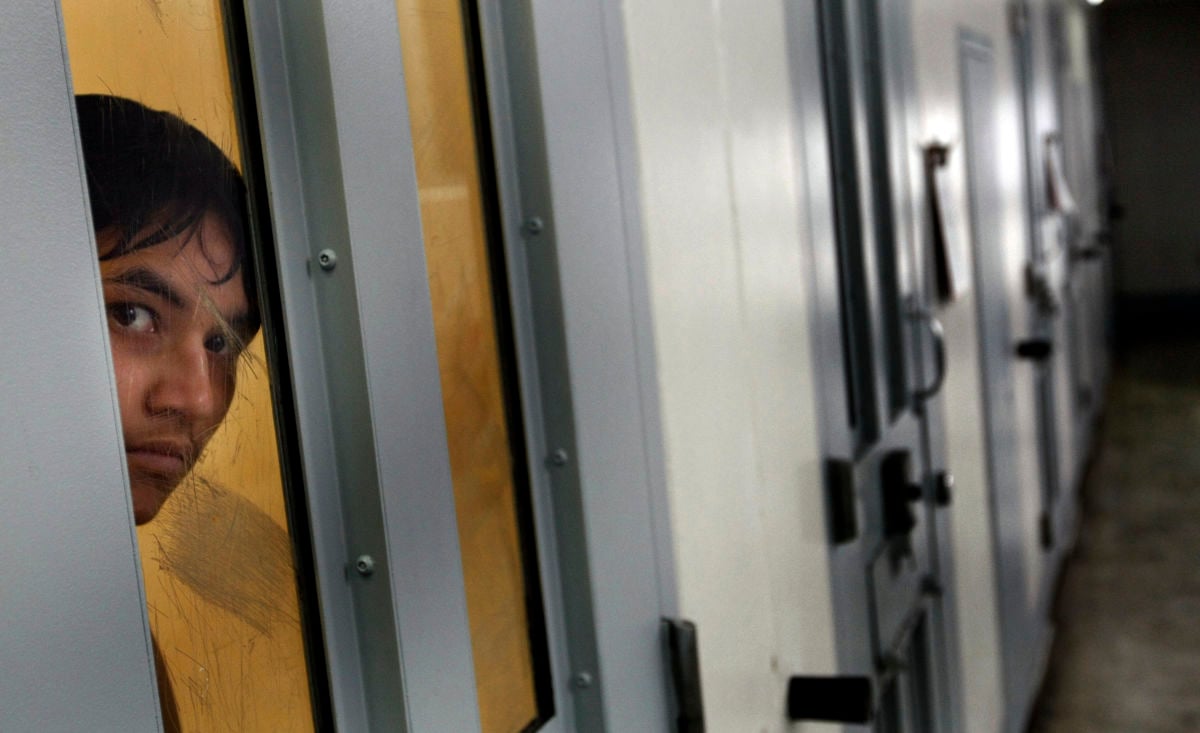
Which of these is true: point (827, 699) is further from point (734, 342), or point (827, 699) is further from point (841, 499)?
point (734, 342)

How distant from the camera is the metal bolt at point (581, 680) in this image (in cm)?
119

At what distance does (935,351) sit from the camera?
2.65m

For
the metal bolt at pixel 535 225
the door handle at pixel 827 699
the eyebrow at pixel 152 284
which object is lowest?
the door handle at pixel 827 699

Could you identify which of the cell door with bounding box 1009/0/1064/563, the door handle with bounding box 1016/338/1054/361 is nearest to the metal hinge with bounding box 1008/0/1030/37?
the cell door with bounding box 1009/0/1064/563

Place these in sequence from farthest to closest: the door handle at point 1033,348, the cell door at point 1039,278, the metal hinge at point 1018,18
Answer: the cell door at point 1039,278
the metal hinge at point 1018,18
the door handle at point 1033,348

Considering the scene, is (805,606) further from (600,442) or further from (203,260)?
(203,260)

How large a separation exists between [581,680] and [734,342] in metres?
0.58

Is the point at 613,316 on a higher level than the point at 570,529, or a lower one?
higher

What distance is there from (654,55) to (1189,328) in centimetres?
1206

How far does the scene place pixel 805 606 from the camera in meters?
1.92

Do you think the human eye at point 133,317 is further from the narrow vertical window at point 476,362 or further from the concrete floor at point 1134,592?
the concrete floor at point 1134,592

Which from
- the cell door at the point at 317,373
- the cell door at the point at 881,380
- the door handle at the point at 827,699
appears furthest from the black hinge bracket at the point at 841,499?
the cell door at the point at 317,373

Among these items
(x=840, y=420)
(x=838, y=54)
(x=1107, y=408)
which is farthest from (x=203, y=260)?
(x=1107, y=408)

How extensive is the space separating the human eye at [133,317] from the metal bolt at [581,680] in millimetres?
590
